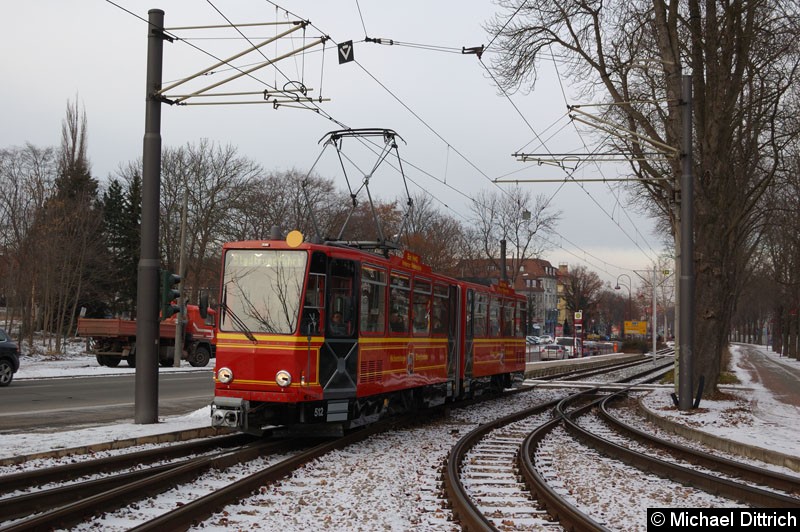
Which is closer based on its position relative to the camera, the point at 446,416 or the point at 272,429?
the point at 272,429

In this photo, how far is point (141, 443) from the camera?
11484mm

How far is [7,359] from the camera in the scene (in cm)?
2148

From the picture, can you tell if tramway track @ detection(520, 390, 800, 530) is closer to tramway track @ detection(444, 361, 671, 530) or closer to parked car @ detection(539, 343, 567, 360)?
tramway track @ detection(444, 361, 671, 530)

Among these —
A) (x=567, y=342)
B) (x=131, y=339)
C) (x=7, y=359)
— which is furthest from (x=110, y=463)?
(x=567, y=342)

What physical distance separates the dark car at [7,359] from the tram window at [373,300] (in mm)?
12424

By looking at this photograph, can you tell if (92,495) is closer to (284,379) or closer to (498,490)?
(284,379)

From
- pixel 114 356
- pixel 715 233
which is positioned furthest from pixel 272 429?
pixel 114 356

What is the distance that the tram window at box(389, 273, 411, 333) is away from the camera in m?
14.1

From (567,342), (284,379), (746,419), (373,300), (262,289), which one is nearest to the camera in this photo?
(284,379)

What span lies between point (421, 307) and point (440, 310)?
4.28ft

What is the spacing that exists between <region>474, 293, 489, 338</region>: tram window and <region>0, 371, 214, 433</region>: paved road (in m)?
6.66

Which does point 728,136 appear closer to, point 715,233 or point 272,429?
point 715,233

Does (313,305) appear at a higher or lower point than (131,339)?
higher

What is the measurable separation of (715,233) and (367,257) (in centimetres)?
1030
